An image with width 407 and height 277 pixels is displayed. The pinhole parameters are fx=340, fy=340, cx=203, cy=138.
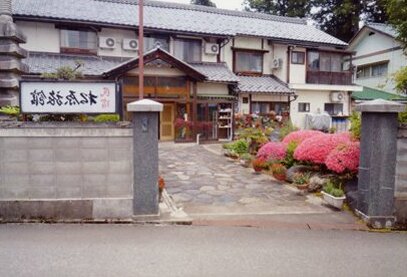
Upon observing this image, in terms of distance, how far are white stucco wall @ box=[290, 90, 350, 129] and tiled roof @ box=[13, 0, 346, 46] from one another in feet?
13.0

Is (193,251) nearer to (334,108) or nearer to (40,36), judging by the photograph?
(40,36)

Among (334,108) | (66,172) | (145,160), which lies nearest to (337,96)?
Answer: (334,108)

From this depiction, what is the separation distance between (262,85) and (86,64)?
1202 centimetres

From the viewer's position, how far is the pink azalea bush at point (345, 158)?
8.55 m

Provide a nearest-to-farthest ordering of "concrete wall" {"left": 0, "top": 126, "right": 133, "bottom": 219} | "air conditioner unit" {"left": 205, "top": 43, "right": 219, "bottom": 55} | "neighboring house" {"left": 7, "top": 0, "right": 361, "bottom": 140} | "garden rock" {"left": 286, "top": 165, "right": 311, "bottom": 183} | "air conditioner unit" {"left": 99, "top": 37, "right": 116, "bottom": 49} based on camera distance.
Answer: "concrete wall" {"left": 0, "top": 126, "right": 133, "bottom": 219}
"garden rock" {"left": 286, "top": 165, "right": 311, "bottom": 183}
"neighboring house" {"left": 7, "top": 0, "right": 361, "bottom": 140}
"air conditioner unit" {"left": 99, "top": 37, "right": 116, "bottom": 49}
"air conditioner unit" {"left": 205, "top": 43, "right": 219, "bottom": 55}

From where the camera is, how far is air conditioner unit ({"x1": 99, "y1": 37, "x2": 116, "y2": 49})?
20656mm

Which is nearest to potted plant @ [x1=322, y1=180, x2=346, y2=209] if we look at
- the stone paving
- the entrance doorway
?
the stone paving

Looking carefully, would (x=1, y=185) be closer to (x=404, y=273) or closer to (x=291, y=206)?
(x=291, y=206)

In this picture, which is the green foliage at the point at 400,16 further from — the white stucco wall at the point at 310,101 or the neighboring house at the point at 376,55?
the neighboring house at the point at 376,55

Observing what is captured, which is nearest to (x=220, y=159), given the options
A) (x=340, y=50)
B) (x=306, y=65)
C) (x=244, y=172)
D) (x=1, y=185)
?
(x=244, y=172)

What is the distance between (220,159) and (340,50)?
1783 cm

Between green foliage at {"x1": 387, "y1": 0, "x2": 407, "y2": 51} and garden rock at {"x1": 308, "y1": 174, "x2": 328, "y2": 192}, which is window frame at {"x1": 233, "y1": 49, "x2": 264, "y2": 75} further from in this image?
garden rock at {"x1": 308, "y1": 174, "x2": 328, "y2": 192}

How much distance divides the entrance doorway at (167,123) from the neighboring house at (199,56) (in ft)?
0.21

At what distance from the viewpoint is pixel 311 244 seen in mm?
5777
